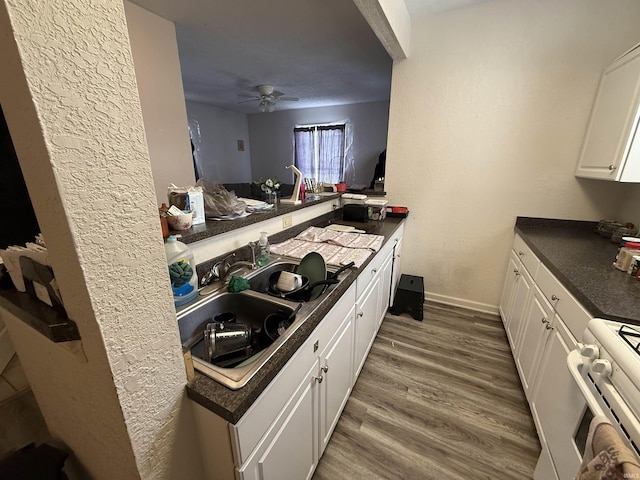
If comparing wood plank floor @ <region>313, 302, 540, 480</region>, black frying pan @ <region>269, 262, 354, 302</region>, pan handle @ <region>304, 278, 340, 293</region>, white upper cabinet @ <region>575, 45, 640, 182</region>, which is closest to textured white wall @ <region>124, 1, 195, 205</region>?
black frying pan @ <region>269, 262, 354, 302</region>

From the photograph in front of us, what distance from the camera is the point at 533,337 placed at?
1.49m

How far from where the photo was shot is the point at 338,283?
1.14 meters

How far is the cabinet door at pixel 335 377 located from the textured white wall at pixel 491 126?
154 cm

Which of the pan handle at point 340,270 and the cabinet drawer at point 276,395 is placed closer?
the cabinet drawer at point 276,395

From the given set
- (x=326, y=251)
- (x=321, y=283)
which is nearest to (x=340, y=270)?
(x=321, y=283)

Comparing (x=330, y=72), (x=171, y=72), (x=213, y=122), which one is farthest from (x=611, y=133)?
(x=213, y=122)

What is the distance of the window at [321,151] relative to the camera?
5359mm

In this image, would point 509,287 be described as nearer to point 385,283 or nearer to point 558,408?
point 385,283

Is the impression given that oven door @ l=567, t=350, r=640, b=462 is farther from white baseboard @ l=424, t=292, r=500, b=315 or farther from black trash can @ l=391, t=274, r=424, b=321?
white baseboard @ l=424, t=292, r=500, b=315

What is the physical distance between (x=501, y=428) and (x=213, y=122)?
20.5 feet

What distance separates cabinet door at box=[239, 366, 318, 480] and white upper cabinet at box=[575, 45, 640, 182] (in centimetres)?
201

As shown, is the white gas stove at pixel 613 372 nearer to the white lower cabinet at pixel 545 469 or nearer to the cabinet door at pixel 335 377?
the white lower cabinet at pixel 545 469

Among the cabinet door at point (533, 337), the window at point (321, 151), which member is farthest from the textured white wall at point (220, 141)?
the cabinet door at point (533, 337)

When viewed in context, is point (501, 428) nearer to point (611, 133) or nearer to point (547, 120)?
point (611, 133)
